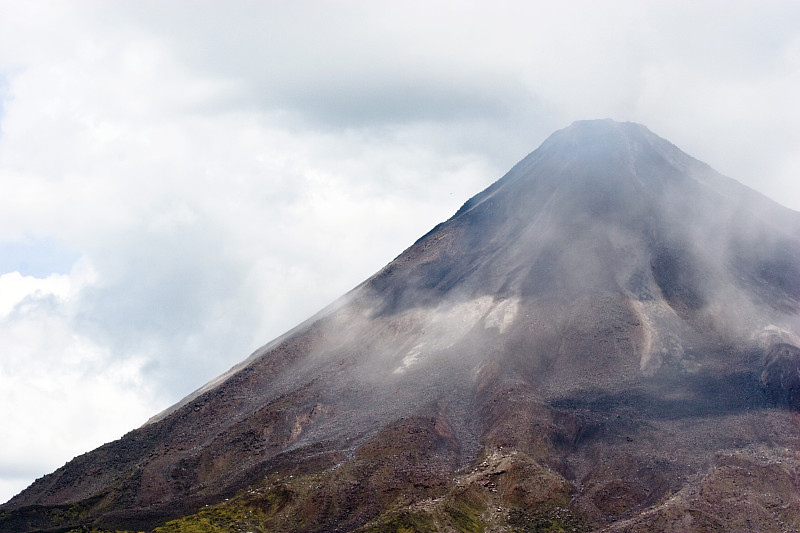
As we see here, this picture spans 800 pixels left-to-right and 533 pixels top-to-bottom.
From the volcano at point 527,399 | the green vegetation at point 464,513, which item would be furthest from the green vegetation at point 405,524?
the green vegetation at point 464,513

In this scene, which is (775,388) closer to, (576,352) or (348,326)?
(576,352)

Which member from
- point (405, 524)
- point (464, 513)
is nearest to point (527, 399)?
point (464, 513)

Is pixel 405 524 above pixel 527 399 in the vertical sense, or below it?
below

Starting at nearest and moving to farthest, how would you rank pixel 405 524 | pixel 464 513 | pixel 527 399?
pixel 405 524
pixel 464 513
pixel 527 399

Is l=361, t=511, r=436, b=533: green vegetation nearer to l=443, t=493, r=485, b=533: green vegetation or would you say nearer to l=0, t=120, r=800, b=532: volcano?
l=0, t=120, r=800, b=532: volcano

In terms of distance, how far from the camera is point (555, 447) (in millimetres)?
109062

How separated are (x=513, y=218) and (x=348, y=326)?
164 ft

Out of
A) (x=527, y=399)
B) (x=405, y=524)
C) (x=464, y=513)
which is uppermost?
(x=527, y=399)

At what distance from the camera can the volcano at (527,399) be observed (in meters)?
95.9

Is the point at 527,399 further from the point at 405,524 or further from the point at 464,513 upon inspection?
the point at 405,524

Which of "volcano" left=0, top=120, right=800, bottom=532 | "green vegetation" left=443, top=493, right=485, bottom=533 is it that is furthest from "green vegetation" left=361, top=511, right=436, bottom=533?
"green vegetation" left=443, top=493, right=485, bottom=533

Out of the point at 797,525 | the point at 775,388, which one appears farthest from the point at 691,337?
the point at 797,525

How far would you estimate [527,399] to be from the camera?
117125 millimetres

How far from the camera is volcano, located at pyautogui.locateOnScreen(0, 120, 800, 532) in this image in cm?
9588
